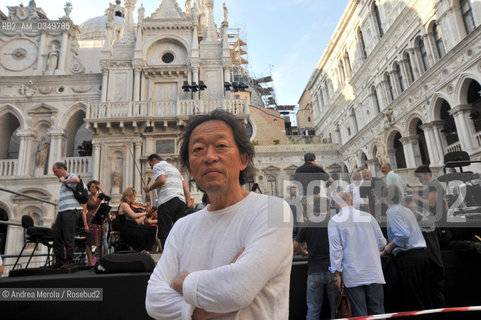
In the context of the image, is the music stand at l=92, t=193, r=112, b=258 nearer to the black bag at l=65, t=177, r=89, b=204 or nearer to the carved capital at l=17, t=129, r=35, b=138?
the black bag at l=65, t=177, r=89, b=204

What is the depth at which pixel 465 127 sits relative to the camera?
552 inches

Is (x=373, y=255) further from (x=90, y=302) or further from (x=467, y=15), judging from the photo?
(x=467, y=15)

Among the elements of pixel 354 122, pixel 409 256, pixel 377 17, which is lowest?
pixel 409 256

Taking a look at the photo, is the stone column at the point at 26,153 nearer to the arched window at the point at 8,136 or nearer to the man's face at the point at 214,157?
the arched window at the point at 8,136

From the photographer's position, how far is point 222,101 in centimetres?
1623

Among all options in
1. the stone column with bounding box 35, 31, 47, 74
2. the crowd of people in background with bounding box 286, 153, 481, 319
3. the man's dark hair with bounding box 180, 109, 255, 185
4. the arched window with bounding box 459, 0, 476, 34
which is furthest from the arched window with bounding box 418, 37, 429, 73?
the stone column with bounding box 35, 31, 47, 74

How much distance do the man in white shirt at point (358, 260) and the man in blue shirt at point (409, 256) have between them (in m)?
0.27

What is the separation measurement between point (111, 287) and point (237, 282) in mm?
2787

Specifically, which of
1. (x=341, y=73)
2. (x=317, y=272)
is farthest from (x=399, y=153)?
(x=317, y=272)

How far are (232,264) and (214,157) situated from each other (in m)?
0.52

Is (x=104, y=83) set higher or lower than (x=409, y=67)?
lower

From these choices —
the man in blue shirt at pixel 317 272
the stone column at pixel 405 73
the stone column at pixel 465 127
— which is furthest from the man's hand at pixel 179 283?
the stone column at pixel 405 73

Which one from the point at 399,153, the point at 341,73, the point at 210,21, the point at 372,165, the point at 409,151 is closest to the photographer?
the point at 409,151

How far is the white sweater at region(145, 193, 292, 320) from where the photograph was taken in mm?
1149
